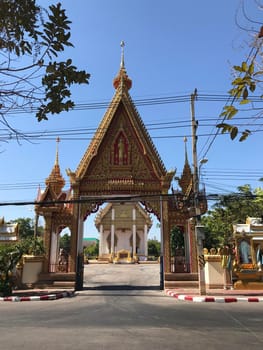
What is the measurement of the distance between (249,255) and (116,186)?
6990 millimetres

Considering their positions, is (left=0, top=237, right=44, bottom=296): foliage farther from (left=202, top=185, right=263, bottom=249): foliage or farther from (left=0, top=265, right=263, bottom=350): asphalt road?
(left=202, top=185, right=263, bottom=249): foliage

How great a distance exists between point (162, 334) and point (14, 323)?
310 centimetres

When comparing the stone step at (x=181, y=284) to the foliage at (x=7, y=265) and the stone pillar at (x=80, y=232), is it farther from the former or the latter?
the foliage at (x=7, y=265)

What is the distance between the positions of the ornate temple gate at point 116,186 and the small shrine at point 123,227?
25104 millimetres

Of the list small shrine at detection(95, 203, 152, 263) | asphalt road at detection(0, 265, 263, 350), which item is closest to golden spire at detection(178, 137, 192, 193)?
asphalt road at detection(0, 265, 263, 350)

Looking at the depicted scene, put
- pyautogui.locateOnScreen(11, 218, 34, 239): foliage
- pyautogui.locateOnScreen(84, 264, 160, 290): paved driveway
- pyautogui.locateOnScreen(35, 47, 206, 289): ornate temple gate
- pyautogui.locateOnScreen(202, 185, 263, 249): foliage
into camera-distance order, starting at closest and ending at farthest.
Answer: pyautogui.locateOnScreen(35, 47, 206, 289): ornate temple gate < pyautogui.locateOnScreen(84, 264, 160, 290): paved driveway < pyautogui.locateOnScreen(202, 185, 263, 249): foliage < pyautogui.locateOnScreen(11, 218, 34, 239): foliage

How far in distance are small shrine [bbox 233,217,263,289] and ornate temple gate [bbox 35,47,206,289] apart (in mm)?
2154

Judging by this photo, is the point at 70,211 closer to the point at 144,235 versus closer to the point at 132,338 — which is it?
the point at 132,338

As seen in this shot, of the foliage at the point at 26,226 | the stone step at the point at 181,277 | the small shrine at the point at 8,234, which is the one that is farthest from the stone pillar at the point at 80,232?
the foliage at the point at 26,226

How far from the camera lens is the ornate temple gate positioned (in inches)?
559

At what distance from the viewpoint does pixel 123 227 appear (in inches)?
1631

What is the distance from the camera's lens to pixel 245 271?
14.0 metres

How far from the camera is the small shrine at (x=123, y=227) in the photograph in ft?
134

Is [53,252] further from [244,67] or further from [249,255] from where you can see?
[244,67]
